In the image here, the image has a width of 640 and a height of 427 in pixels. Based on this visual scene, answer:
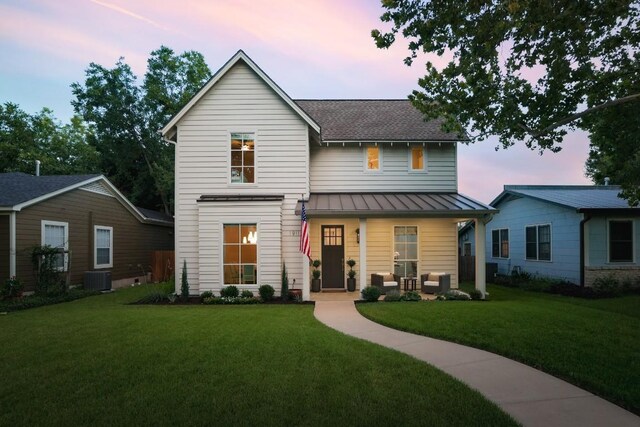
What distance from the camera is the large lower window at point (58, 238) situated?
1475 centimetres

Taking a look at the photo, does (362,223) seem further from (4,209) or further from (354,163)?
(4,209)

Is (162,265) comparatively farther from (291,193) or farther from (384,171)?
(384,171)

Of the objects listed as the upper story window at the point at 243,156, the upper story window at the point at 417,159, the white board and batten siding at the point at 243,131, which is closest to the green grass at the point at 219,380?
the white board and batten siding at the point at 243,131

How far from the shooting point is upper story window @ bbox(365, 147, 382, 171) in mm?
15477

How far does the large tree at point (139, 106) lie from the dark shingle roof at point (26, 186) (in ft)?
46.0

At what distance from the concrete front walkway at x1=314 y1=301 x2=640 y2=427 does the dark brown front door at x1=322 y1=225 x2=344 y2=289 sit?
22.3 ft

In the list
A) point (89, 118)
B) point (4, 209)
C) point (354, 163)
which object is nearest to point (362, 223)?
point (354, 163)

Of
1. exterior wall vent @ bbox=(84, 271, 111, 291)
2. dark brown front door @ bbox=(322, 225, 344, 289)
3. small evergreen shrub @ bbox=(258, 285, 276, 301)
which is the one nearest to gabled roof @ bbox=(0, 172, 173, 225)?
exterior wall vent @ bbox=(84, 271, 111, 291)

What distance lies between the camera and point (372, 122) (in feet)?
54.6

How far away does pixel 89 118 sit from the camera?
106 feet

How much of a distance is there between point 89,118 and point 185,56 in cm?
1006

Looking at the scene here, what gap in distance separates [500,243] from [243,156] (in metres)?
15.1

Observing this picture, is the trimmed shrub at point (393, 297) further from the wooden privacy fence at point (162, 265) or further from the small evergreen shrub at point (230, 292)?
the wooden privacy fence at point (162, 265)

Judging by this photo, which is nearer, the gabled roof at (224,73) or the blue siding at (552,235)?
the gabled roof at (224,73)
